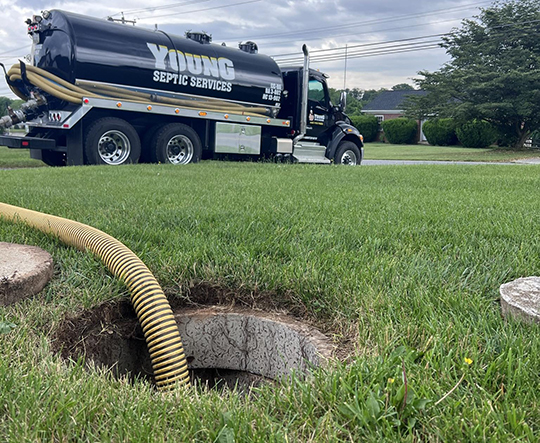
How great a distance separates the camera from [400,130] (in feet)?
131

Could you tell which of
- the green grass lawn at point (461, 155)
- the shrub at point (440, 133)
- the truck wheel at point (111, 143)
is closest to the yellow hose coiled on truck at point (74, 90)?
the truck wheel at point (111, 143)

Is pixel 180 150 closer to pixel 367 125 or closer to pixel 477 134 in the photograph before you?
pixel 477 134

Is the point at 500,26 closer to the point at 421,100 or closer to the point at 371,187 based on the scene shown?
the point at 421,100

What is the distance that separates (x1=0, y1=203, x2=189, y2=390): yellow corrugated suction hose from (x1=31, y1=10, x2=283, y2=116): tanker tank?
25.8 feet

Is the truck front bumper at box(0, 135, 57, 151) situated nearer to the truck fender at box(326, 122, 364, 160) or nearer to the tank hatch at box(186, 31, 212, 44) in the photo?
the tank hatch at box(186, 31, 212, 44)

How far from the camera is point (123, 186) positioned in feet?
19.7

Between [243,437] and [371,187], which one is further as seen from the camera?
[371,187]

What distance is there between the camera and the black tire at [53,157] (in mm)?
11523

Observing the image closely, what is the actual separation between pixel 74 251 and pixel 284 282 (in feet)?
4.50

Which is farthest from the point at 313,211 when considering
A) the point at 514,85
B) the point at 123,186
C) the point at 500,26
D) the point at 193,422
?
the point at 500,26

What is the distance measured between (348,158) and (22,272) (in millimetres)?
12653

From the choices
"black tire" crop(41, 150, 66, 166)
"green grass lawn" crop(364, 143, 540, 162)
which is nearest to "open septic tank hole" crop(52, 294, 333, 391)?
"black tire" crop(41, 150, 66, 166)

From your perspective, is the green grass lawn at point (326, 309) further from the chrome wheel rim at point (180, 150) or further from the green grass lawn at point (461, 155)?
the green grass lawn at point (461, 155)

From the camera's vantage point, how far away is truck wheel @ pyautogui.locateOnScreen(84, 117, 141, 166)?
10.2 meters
